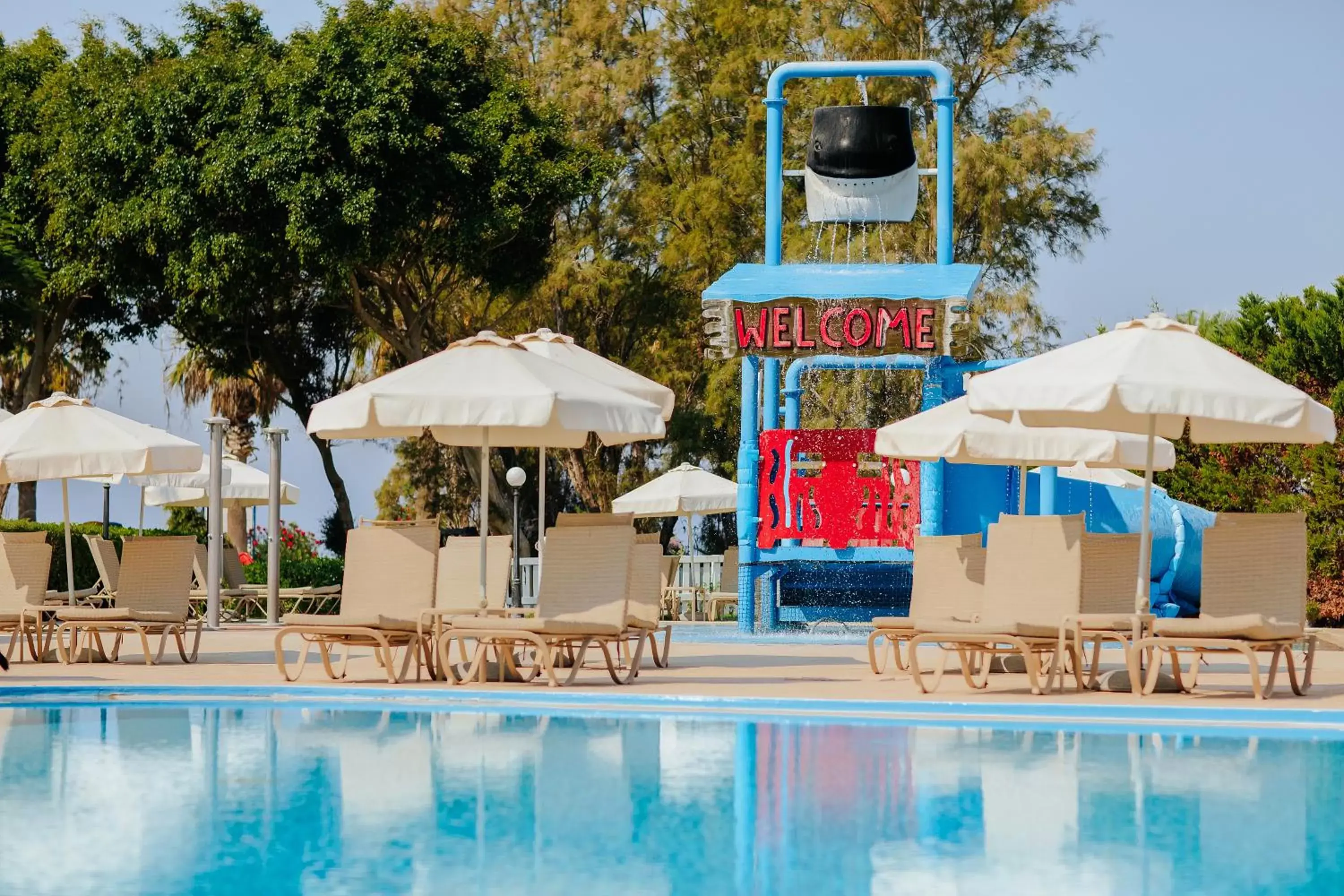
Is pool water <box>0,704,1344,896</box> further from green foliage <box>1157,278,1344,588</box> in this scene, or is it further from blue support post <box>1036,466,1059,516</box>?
green foliage <box>1157,278,1344,588</box>

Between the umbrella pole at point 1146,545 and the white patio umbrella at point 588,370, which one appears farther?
the white patio umbrella at point 588,370

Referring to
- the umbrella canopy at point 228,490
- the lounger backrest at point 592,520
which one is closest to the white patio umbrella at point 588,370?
the lounger backrest at point 592,520

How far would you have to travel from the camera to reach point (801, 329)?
55.9 ft

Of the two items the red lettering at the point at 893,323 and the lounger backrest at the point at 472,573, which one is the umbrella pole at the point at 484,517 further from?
the red lettering at the point at 893,323

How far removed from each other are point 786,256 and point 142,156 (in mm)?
10751

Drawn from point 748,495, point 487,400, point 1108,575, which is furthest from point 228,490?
point 1108,575

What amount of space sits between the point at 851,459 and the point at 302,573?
13.2m

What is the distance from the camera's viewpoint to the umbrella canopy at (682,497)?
24344 mm

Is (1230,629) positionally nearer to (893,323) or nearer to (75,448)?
(893,323)

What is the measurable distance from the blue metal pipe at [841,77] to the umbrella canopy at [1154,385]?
7.72 metres

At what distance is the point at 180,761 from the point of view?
837cm

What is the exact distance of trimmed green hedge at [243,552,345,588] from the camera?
28.1m

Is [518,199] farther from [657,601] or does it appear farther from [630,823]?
[630,823]

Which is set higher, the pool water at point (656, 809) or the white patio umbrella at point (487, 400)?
the white patio umbrella at point (487, 400)
